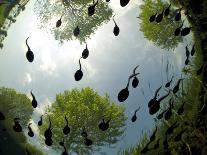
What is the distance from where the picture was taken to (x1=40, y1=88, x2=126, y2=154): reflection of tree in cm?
3266

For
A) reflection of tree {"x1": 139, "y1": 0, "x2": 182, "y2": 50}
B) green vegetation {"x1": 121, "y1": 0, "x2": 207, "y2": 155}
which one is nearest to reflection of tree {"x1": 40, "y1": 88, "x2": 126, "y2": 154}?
reflection of tree {"x1": 139, "y1": 0, "x2": 182, "y2": 50}

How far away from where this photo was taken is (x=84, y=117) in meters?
33.5

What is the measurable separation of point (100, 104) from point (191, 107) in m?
25.8

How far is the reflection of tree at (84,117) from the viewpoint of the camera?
32.7 m

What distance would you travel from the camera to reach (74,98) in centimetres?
3631

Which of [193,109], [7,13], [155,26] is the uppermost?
[155,26]

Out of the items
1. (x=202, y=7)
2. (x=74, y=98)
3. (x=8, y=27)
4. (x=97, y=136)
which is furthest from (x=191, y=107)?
(x=74, y=98)

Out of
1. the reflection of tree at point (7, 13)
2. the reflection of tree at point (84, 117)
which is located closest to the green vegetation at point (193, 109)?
the reflection of tree at point (7, 13)

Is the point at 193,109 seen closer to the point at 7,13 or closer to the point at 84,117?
the point at 7,13

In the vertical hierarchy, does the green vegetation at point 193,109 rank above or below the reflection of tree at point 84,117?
below

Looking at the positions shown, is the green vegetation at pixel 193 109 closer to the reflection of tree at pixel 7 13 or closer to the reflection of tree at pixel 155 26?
the reflection of tree at pixel 7 13

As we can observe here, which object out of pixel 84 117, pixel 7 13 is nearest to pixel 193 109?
pixel 7 13

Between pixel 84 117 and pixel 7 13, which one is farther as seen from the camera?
pixel 84 117

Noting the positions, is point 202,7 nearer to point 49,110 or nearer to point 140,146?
point 140,146
